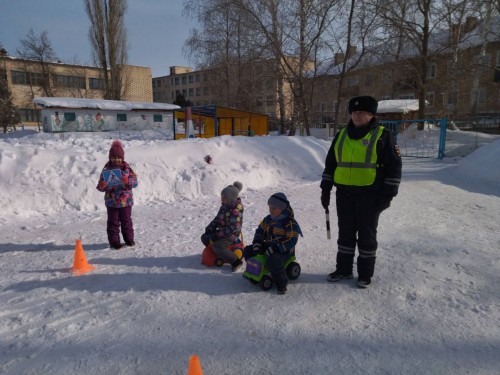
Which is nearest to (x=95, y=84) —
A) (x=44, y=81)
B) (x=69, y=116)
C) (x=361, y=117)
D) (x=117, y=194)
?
(x=44, y=81)

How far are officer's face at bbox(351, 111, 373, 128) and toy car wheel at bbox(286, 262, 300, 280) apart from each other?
64.5 inches

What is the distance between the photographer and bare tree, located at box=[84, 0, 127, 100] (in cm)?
3388

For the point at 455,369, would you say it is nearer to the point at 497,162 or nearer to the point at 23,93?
the point at 497,162

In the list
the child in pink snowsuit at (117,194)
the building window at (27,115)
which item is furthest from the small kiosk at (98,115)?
the child in pink snowsuit at (117,194)

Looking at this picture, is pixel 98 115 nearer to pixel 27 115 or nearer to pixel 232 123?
pixel 232 123

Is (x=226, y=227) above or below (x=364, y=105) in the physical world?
below

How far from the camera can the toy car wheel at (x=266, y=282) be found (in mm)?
3509

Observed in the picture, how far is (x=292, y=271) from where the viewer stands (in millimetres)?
3711

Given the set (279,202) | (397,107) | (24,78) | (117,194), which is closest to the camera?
(279,202)

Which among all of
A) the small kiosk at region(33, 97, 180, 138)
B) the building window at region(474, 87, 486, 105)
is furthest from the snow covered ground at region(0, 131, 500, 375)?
the building window at region(474, 87, 486, 105)

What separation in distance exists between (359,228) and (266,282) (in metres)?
1.12

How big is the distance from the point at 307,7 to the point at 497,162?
1234 cm

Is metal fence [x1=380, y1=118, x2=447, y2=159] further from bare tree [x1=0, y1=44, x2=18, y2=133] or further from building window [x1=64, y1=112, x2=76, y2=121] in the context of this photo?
bare tree [x1=0, y1=44, x2=18, y2=133]

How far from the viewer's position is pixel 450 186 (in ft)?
28.9
